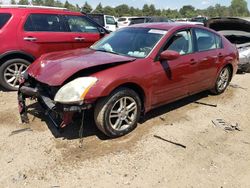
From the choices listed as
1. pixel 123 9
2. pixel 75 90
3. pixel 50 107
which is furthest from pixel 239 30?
pixel 123 9

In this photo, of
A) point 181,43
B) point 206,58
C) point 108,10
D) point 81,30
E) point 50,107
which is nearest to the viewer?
point 50,107

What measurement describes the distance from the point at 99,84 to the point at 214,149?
1812 mm

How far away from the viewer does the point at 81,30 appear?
806 cm

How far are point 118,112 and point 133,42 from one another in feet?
4.46

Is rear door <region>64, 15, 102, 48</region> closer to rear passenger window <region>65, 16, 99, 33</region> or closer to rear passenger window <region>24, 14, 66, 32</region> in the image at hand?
rear passenger window <region>65, 16, 99, 33</region>

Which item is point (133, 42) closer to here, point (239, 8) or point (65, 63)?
point (65, 63)

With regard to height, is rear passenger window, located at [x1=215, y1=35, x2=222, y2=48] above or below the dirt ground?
above

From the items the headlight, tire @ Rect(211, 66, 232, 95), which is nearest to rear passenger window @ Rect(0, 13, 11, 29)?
the headlight

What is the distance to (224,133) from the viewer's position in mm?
5059

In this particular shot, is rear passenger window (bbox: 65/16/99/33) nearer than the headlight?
No

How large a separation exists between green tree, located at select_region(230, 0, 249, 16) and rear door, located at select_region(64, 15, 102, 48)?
131m

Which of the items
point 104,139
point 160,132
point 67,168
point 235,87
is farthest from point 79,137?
point 235,87

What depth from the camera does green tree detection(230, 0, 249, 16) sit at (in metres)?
131

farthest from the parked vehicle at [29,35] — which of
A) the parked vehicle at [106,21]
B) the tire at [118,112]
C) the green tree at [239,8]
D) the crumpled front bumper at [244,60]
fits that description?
the green tree at [239,8]
